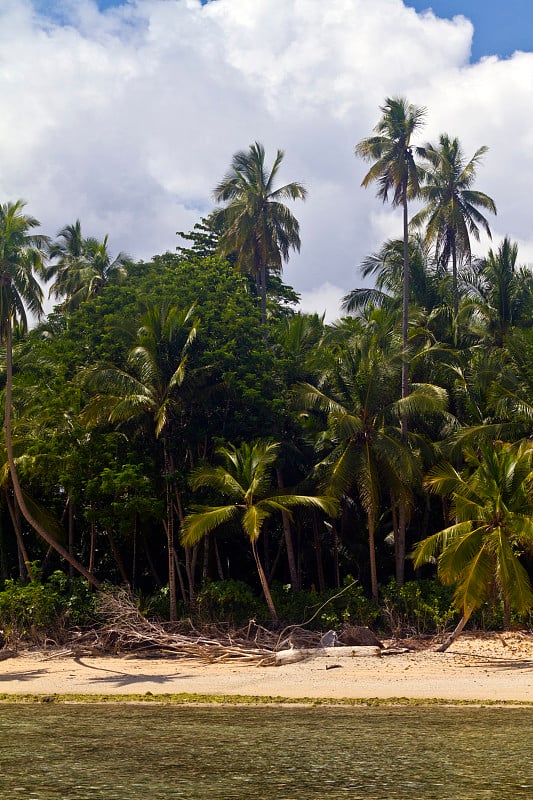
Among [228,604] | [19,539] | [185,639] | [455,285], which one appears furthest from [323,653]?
[455,285]

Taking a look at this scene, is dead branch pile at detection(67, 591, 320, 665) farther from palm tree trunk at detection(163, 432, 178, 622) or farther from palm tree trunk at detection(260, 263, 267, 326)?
palm tree trunk at detection(260, 263, 267, 326)

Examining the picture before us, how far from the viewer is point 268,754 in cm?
1446

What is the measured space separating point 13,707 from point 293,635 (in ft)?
30.2

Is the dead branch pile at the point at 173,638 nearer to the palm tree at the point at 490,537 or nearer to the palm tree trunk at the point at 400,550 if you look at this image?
the palm tree trunk at the point at 400,550

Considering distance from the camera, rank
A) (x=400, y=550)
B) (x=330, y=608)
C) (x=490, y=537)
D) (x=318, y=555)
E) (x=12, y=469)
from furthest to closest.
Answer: (x=318, y=555)
(x=400, y=550)
(x=330, y=608)
(x=12, y=469)
(x=490, y=537)

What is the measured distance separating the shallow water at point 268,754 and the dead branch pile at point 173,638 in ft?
21.2

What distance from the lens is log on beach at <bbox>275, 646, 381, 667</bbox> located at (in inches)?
950

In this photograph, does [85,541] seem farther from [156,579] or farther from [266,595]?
[266,595]

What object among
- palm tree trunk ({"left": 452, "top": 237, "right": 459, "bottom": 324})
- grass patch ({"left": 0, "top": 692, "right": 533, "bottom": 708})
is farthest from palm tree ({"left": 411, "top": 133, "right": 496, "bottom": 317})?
grass patch ({"left": 0, "top": 692, "right": 533, "bottom": 708})

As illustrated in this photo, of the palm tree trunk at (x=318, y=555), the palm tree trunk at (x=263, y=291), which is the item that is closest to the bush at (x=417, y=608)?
the palm tree trunk at (x=318, y=555)

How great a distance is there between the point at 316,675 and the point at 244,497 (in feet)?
19.7

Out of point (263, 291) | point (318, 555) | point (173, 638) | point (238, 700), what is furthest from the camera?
point (263, 291)

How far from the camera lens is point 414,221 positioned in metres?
37.6

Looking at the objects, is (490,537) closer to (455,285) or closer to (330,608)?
(330,608)
